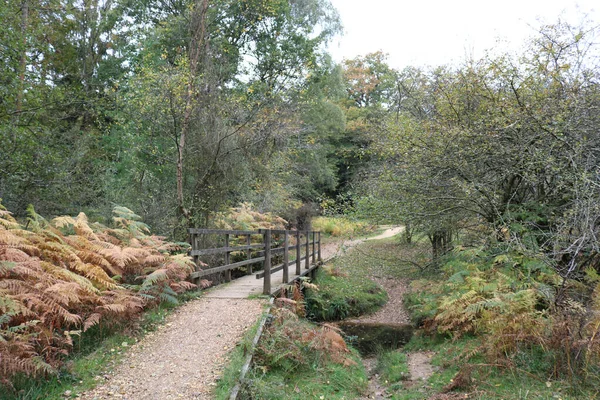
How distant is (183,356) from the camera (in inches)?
187

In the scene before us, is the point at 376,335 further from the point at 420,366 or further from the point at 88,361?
the point at 88,361

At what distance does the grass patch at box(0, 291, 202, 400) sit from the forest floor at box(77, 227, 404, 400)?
96 millimetres

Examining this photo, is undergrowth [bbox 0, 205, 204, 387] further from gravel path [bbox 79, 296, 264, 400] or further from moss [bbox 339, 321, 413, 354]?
moss [bbox 339, 321, 413, 354]

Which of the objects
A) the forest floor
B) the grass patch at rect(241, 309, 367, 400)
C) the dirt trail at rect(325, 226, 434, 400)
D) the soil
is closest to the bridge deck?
the forest floor

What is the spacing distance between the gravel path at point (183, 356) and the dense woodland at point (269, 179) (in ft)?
1.73

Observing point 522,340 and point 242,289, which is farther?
point 242,289

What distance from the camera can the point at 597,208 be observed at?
15.4 feet

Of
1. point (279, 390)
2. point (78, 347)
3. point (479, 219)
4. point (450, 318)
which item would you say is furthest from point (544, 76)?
point (78, 347)

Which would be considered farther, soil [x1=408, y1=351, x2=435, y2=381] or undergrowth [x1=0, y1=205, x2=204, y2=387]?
soil [x1=408, y1=351, x2=435, y2=381]

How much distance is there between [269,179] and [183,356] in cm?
788

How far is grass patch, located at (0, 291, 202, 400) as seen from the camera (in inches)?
141

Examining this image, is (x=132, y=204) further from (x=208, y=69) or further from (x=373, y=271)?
(x=373, y=271)

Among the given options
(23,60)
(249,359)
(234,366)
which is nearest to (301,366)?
(249,359)

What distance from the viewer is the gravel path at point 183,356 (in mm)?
3887
